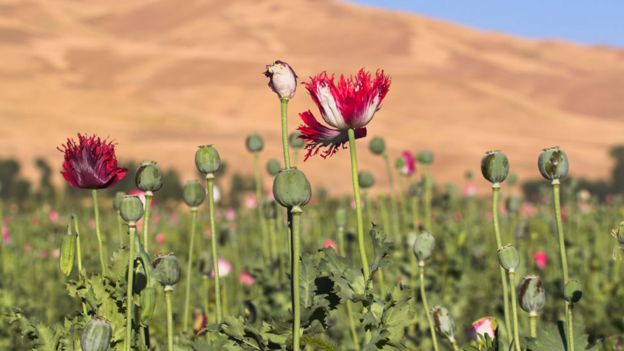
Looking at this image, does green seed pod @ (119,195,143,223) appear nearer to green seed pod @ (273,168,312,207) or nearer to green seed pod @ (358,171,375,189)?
green seed pod @ (273,168,312,207)

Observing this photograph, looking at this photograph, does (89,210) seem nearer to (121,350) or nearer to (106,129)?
(121,350)

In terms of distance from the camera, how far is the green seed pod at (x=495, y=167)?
5.96 feet

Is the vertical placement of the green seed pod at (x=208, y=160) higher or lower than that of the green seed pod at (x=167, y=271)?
higher

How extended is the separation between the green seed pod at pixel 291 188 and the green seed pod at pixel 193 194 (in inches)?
35.3

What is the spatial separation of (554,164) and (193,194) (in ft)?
3.02

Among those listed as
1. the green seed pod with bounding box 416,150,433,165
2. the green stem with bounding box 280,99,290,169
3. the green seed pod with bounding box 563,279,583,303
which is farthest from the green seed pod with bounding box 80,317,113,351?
the green seed pod with bounding box 416,150,433,165

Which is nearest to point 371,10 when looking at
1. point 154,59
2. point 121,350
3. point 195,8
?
point 195,8

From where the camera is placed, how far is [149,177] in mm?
1889

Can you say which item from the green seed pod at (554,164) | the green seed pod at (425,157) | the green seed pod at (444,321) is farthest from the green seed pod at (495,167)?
the green seed pod at (425,157)

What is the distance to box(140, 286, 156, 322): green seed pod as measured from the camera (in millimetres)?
1954

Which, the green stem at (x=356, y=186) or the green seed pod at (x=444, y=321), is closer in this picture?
the green stem at (x=356, y=186)

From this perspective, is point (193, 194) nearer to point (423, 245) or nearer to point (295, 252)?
point (423, 245)

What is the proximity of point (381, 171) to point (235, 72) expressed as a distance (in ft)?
101

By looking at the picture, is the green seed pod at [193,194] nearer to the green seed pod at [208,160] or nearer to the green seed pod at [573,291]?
the green seed pod at [208,160]
